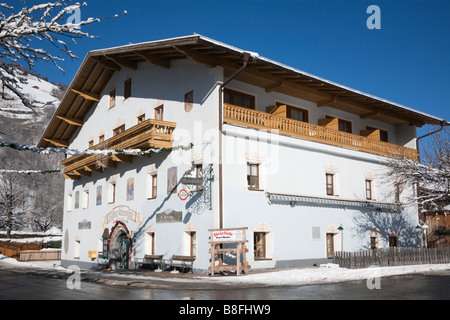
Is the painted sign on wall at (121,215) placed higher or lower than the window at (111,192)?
lower

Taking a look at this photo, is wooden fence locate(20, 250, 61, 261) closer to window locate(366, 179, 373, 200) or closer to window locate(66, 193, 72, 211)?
window locate(66, 193, 72, 211)

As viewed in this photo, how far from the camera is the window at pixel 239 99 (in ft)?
68.0

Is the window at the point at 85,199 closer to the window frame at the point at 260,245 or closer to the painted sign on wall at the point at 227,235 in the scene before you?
the window frame at the point at 260,245

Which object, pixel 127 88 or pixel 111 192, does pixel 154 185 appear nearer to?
pixel 111 192

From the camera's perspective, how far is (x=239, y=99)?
21.3 m

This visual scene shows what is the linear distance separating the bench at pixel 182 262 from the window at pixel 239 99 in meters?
7.05

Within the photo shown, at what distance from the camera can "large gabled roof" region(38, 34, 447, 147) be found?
62.6 ft

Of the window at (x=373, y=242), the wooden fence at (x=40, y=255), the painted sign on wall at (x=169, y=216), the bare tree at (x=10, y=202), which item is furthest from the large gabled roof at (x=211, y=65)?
the bare tree at (x=10, y=202)

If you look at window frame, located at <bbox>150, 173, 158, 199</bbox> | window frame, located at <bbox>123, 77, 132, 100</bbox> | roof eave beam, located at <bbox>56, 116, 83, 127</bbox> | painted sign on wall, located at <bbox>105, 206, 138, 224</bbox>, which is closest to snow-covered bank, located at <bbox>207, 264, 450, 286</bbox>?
window frame, located at <bbox>150, 173, 158, 199</bbox>

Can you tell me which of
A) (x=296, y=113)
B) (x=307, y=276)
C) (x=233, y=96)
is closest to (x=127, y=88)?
(x=233, y=96)

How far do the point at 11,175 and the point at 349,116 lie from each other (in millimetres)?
44471

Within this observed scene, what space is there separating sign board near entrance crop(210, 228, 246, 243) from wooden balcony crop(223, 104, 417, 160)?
4.58 metres

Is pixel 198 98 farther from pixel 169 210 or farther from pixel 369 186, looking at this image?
pixel 369 186
